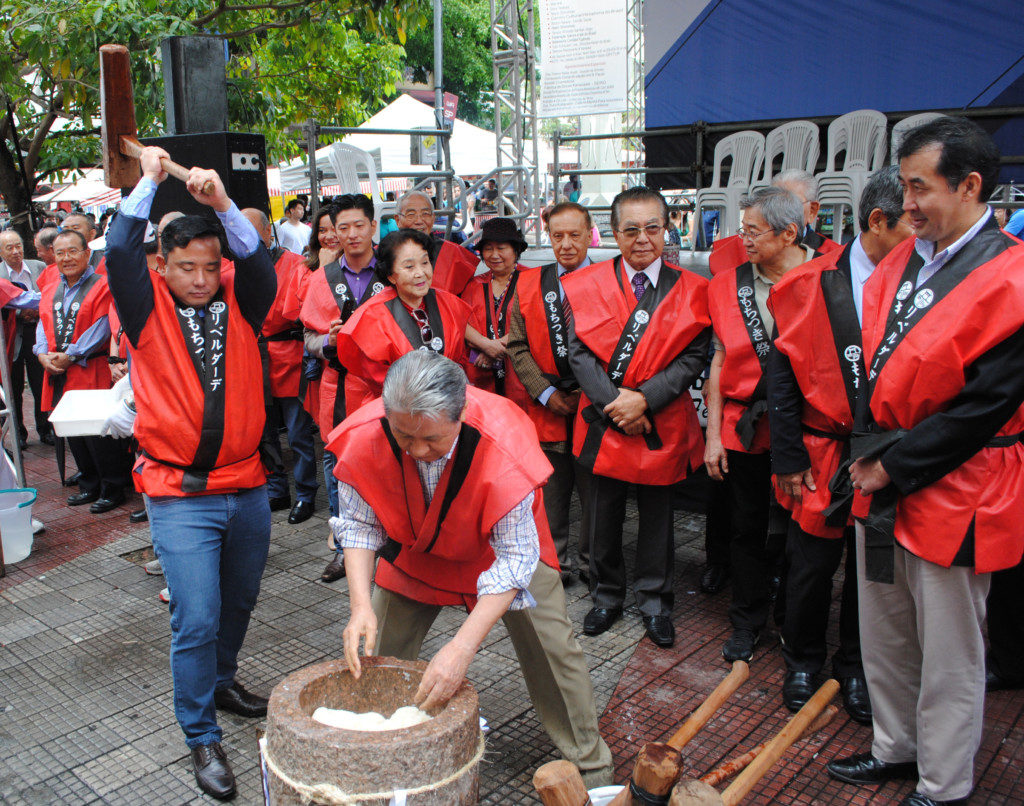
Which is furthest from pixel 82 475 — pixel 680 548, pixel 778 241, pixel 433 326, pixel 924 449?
pixel 924 449

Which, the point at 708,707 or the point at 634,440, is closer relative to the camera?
the point at 708,707

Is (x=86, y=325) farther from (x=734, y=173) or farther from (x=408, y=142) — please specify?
(x=408, y=142)

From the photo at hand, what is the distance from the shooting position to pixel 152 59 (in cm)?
715

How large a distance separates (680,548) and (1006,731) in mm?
2244

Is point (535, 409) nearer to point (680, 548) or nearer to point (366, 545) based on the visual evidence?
point (680, 548)

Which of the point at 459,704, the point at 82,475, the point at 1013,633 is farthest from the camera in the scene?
the point at 82,475

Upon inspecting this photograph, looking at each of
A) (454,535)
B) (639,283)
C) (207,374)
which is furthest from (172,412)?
(639,283)

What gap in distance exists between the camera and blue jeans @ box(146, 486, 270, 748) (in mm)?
3061

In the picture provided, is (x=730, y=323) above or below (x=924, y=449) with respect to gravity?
above

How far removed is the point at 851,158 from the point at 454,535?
488 centimetres

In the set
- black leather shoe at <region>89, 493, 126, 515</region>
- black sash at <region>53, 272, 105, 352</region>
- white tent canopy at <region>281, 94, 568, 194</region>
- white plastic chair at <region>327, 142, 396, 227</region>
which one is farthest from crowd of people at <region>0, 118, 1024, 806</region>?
white tent canopy at <region>281, 94, 568, 194</region>

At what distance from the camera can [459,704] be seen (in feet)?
7.41

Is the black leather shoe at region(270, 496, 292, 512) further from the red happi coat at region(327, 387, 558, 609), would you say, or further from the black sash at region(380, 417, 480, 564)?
the black sash at region(380, 417, 480, 564)

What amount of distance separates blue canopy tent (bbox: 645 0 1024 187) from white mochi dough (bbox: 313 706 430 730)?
17.3ft
